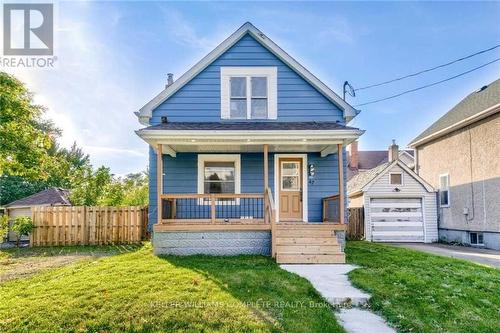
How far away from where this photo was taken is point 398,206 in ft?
47.0

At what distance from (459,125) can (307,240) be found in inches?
391

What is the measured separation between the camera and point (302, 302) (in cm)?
484

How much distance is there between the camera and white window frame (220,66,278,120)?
35.0 ft

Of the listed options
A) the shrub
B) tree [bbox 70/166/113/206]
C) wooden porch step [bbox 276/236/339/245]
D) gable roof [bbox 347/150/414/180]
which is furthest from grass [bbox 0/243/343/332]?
gable roof [bbox 347/150/414/180]

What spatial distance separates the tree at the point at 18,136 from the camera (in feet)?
29.4

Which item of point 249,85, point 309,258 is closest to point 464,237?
point 309,258

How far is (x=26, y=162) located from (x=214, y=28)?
7563 millimetres

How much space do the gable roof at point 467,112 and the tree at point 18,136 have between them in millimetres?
15437

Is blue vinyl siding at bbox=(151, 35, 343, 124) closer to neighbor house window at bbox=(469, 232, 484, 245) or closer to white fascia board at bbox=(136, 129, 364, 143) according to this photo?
white fascia board at bbox=(136, 129, 364, 143)

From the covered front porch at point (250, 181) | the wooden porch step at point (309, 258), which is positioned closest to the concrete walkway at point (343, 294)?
the wooden porch step at point (309, 258)

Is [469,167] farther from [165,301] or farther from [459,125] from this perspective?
[165,301]

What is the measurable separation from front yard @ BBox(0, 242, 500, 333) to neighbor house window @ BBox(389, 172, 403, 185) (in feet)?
24.0

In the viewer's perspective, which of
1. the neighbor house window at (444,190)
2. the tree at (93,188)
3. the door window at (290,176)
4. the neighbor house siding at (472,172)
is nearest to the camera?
the door window at (290,176)

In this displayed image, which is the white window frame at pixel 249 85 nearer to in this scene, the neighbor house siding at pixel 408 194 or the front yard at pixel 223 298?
the front yard at pixel 223 298
